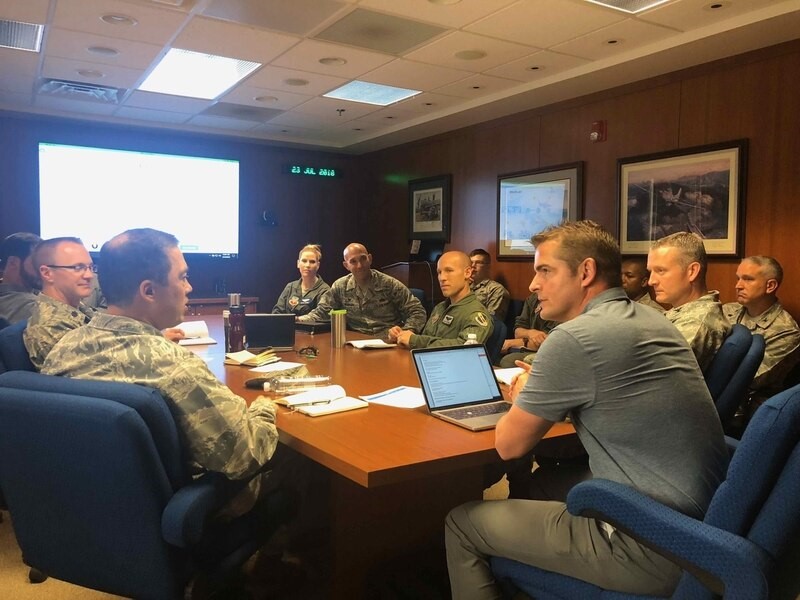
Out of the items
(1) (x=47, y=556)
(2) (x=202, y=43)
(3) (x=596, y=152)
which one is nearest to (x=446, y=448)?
(1) (x=47, y=556)

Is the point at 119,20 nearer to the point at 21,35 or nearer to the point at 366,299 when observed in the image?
the point at 21,35

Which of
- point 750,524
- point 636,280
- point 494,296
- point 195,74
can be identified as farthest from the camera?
point 494,296

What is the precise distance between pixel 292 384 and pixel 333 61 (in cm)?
287

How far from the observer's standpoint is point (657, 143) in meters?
4.51

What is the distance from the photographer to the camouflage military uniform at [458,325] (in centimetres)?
305

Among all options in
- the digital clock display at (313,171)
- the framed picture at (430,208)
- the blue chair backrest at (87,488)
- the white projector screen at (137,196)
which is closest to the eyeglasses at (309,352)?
the blue chair backrest at (87,488)

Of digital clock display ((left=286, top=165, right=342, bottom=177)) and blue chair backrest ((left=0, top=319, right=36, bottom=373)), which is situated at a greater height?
digital clock display ((left=286, top=165, right=342, bottom=177))

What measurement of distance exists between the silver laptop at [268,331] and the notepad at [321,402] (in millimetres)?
1080

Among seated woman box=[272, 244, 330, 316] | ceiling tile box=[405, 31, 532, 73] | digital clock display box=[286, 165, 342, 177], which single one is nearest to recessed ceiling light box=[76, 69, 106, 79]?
seated woman box=[272, 244, 330, 316]

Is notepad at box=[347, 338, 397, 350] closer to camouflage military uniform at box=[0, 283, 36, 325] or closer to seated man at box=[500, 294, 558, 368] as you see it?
seated man at box=[500, 294, 558, 368]

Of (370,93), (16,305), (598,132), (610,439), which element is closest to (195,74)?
(370,93)

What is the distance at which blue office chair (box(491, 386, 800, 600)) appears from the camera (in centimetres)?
109

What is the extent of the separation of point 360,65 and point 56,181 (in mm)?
3553

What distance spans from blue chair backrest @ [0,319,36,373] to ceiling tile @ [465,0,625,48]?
9.29 feet
